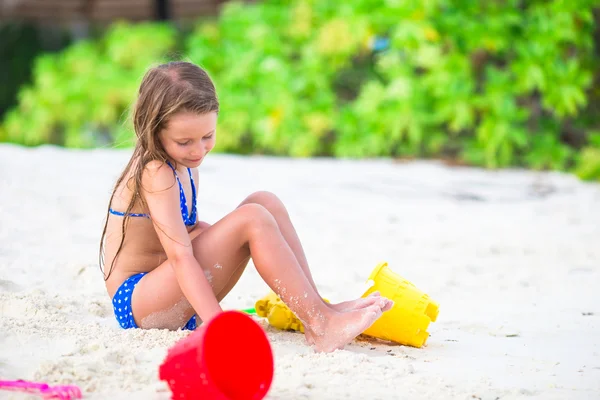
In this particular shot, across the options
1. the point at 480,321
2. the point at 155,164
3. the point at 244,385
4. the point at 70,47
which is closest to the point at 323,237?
the point at 480,321

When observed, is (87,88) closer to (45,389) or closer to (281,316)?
(281,316)

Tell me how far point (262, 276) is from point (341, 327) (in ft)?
0.88

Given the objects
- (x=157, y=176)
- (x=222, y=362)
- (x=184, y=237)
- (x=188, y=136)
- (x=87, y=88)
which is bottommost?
Answer: (x=87, y=88)

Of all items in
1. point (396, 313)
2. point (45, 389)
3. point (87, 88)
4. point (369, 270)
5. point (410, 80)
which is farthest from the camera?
point (87, 88)

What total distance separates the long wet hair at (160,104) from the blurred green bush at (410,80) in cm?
370

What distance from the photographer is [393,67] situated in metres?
6.42

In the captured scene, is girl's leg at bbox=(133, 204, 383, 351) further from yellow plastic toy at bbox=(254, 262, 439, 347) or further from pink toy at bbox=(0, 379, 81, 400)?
pink toy at bbox=(0, 379, 81, 400)

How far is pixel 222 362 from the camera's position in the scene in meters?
1.66

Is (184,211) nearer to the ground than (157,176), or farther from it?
nearer to the ground

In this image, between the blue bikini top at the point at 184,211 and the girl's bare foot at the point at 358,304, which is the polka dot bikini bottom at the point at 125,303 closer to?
the blue bikini top at the point at 184,211

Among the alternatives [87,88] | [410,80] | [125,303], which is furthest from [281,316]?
[87,88]

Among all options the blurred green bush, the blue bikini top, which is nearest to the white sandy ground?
the blue bikini top

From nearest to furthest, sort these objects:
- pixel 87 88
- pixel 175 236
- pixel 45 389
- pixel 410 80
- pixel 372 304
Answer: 1. pixel 45 389
2. pixel 175 236
3. pixel 372 304
4. pixel 410 80
5. pixel 87 88

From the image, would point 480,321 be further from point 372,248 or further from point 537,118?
point 537,118
